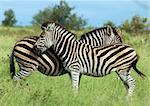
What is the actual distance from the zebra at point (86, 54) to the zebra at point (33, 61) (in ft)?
0.53

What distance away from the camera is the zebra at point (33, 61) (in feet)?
28.7

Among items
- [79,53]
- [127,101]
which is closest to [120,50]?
[79,53]

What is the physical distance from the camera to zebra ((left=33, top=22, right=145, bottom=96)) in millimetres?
8484

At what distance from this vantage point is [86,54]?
8.59m

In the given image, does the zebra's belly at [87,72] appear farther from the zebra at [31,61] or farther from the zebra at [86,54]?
the zebra at [31,61]

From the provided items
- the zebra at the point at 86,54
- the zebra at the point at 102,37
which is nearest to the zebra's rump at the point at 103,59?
the zebra at the point at 86,54

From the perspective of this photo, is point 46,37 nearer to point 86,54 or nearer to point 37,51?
point 37,51

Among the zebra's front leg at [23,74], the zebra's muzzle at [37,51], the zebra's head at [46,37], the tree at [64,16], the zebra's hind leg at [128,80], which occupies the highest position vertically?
the zebra's head at [46,37]

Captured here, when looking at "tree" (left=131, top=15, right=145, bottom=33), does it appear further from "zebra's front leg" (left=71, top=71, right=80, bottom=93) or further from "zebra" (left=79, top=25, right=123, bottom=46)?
"zebra's front leg" (left=71, top=71, right=80, bottom=93)

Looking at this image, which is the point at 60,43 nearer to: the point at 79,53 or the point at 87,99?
the point at 79,53

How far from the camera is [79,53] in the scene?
8555 mm

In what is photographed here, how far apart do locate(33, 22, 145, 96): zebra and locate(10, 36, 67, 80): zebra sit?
0.53ft

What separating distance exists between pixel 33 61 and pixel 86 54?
1.02m

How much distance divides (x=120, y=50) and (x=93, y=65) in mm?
631
